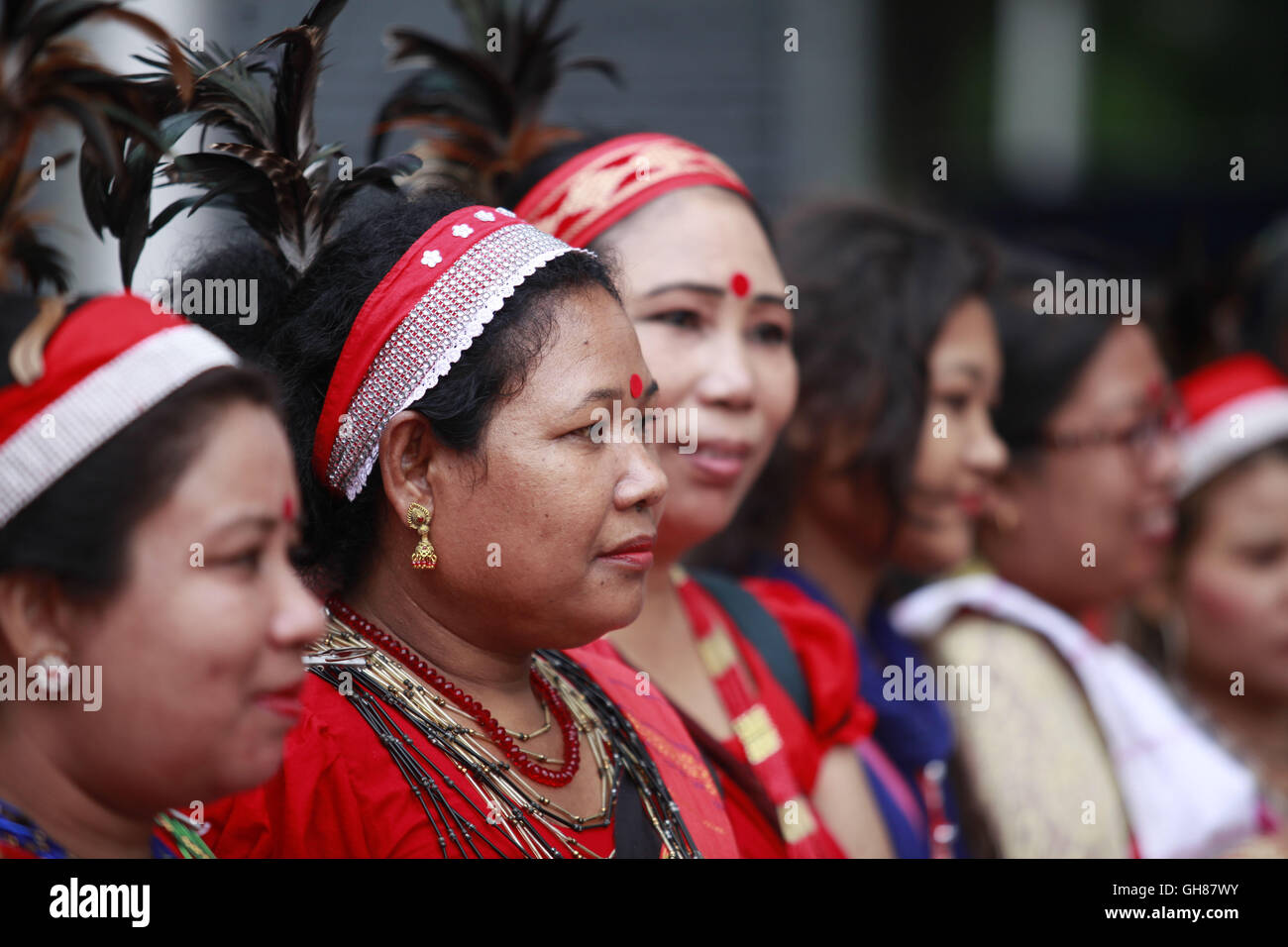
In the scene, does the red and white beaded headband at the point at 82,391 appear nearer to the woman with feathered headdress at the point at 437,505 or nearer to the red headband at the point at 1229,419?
the woman with feathered headdress at the point at 437,505

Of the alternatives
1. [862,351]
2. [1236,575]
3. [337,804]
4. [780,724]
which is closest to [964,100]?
[1236,575]

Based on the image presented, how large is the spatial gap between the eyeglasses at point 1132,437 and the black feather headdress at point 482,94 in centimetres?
201

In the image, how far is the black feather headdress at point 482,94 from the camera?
2.73 meters

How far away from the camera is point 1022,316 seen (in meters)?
4.27

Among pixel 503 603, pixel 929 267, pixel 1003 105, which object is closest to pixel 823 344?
pixel 929 267

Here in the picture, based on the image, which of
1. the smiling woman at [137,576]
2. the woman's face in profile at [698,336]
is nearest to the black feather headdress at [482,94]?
the woman's face in profile at [698,336]

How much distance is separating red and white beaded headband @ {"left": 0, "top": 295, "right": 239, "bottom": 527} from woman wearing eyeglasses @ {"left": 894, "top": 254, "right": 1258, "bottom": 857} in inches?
102

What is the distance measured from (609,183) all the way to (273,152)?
861 mm

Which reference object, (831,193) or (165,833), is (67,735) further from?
(831,193)

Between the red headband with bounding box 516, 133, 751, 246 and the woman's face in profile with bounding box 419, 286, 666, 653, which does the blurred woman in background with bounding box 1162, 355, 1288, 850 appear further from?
the woman's face in profile with bounding box 419, 286, 666, 653

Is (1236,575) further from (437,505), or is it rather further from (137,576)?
(137,576)

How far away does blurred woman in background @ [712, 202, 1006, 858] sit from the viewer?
3.53 m

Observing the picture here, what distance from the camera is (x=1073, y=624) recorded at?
4152mm

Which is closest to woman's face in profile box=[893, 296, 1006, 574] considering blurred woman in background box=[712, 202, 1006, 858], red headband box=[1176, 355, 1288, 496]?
blurred woman in background box=[712, 202, 1006, 858]
